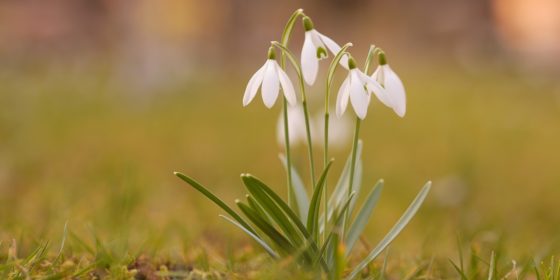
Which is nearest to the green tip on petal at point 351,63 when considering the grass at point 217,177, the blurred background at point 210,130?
the grass at point 217,177

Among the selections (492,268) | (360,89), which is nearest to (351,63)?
(360,89)

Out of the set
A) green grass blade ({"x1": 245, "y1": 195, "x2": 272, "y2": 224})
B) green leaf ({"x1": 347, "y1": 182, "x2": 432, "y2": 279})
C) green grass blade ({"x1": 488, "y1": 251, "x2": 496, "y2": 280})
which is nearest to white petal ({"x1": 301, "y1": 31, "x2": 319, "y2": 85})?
green grass blade ({"x1": 245, "y1": 195, "x2": 272, "y2": 224})

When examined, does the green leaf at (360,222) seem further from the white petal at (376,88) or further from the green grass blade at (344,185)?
the white petal at (376,88)

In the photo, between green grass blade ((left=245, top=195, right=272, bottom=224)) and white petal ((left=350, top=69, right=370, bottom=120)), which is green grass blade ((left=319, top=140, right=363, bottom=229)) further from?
white petal ((left=350, top=69, right=370, bottom=120))

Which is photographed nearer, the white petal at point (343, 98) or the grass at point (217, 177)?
the white petal at point (343, 98)

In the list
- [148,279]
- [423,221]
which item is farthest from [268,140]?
[148,279]

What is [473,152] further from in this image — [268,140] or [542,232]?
[268,140]
